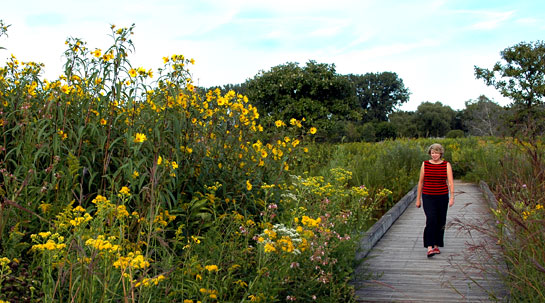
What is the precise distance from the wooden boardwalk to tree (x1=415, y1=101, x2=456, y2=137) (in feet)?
173

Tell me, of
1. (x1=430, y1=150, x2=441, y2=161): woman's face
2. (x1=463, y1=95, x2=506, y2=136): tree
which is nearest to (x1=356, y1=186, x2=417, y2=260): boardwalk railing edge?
(x1=430, y1=150, x2=441, y2=161): woman's face

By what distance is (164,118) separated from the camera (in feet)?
14.3

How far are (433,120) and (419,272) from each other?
57.1 metres

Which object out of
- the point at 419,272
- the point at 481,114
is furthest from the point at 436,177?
the point at 481,114

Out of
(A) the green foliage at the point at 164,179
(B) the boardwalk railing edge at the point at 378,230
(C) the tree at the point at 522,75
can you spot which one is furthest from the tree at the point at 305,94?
(A) the green foliage at the point at 164,179

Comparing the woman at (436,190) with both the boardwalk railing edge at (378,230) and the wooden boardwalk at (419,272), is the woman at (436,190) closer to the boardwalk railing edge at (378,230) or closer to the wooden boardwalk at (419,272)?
the wooden boardwalk at (419,272)

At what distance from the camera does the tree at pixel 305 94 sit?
112 feet

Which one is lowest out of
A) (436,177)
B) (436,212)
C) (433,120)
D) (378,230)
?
(378,230)

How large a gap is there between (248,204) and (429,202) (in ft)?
8.97

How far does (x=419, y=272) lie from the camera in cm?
554

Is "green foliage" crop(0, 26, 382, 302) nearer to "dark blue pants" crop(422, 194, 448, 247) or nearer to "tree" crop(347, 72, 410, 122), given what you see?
"dark blue pants" crop(422, 194, 448, 247)

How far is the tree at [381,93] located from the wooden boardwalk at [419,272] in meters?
67.3

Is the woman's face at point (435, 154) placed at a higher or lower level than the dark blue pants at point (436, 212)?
higher

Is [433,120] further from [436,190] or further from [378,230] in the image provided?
[436,190]
